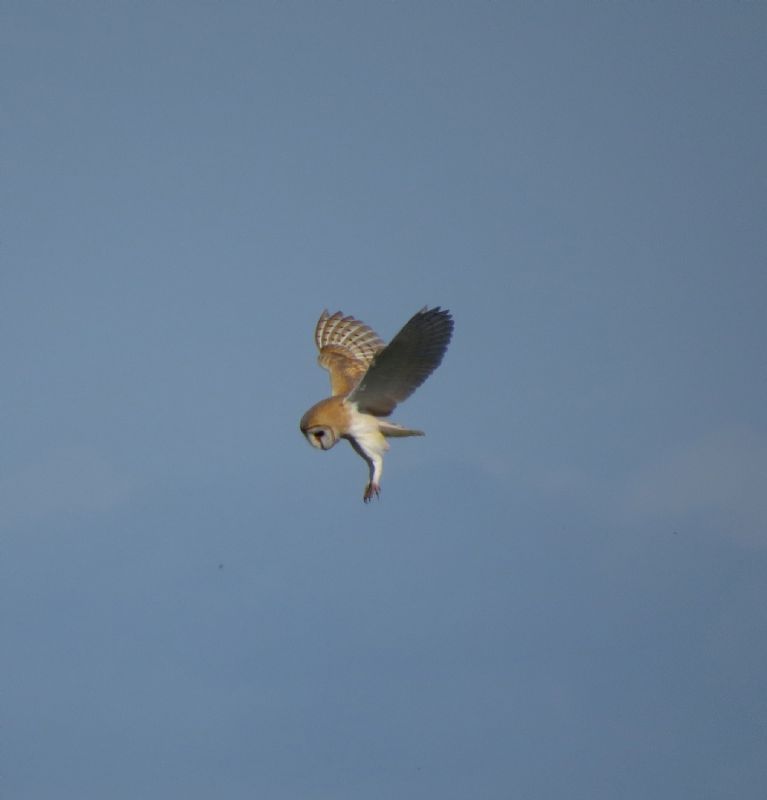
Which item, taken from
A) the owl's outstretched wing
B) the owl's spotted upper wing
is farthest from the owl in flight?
the owl's spotted upper wing

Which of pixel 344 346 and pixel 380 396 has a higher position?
pixel 344 346

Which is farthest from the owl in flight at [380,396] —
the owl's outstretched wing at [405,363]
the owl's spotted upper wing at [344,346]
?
the owl's spotted upper wing at [344,346]

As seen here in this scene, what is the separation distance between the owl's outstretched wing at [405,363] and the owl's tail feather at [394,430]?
0.16 m

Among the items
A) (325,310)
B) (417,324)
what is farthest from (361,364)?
(417,324)

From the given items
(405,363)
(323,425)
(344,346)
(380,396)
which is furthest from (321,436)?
(344,346)

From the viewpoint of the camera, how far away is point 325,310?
2900 centimetres

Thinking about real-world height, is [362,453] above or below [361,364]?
below

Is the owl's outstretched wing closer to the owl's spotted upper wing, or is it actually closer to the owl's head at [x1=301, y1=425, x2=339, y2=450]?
the owl's head at [x1=301, y1=425, x2=339, y2=450]

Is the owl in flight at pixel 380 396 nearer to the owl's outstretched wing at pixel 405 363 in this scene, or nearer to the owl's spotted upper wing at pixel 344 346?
the owl's outstretched wing at pixel 405 363

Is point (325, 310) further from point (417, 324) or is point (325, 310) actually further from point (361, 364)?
point (417, 324)

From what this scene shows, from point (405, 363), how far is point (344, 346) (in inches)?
168

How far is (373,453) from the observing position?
24.8 meters

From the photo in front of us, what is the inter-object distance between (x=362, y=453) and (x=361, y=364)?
3.00m

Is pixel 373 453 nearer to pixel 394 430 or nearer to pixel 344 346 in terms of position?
pixel 394 430
